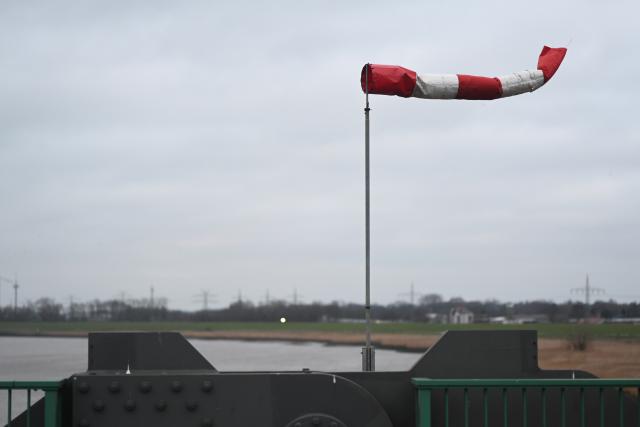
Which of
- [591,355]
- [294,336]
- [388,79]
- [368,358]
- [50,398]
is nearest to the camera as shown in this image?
[50,398]

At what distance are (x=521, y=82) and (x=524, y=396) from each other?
3125mm

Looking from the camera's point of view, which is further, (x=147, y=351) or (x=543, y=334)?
(x=543, y=334)

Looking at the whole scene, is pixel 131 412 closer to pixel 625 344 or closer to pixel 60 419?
pixel 60 419

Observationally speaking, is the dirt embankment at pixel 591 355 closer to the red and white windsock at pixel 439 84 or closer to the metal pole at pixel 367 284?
the red and white windsock at pixel 439 84

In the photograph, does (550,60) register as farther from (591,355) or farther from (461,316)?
(461,316)

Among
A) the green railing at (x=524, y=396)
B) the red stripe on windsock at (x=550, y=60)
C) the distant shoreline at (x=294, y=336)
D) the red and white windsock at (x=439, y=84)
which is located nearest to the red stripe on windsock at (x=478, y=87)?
the red and white windsock at (x=439, y=84)

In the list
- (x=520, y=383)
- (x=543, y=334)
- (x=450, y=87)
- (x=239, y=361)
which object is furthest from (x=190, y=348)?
(x=543, y=334)

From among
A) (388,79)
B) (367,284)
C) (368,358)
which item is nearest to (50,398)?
(368,358)

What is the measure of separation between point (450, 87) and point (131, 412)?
3890mm

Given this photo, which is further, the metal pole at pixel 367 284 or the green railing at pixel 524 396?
the metal pole at pixel 367 284

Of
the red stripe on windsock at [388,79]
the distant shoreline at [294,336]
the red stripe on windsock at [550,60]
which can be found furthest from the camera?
the distant shoreline at [294,336]

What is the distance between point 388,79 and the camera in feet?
23.8

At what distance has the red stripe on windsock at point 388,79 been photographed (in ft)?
23.7

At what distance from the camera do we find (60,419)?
18.2ft
